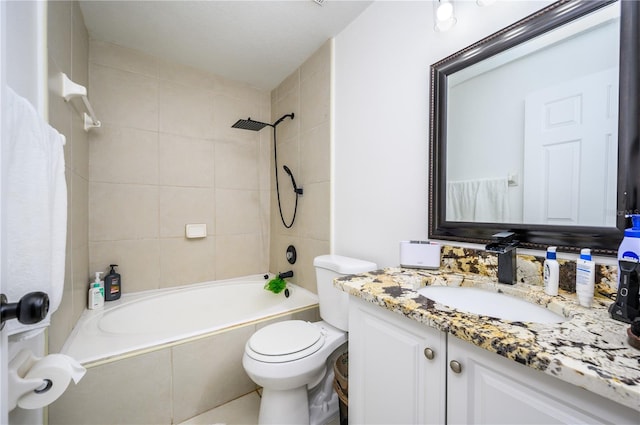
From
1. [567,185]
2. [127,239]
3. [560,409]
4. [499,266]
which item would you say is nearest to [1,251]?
[560,409]

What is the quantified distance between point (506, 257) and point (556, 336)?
41 centimetres

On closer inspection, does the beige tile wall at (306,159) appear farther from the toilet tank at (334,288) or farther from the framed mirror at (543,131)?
the framed mirror at (543,131)

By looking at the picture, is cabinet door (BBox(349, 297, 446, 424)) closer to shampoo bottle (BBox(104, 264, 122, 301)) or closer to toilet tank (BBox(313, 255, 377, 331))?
toilet tank (BBox(313, 255, 377, 331))

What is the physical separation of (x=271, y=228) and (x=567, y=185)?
7.28 feet

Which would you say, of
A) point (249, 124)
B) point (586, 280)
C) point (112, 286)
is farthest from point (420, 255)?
point (112, 286)

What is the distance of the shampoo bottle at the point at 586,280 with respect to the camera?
27.5 inches

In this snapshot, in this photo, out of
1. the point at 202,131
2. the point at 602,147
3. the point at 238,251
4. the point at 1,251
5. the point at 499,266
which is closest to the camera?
the point at 1,251

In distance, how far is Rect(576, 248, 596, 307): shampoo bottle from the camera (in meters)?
0.70

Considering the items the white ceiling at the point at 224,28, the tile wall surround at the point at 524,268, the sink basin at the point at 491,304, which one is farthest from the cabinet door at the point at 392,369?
the white ceiling at the point at 224,28

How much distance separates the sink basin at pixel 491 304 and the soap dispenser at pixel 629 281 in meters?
0.13

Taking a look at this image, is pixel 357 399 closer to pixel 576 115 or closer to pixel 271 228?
pixel 576 115

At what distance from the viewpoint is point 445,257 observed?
3.78ft

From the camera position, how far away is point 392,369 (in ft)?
2.70

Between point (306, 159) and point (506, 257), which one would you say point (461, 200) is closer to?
point (506, 257)
